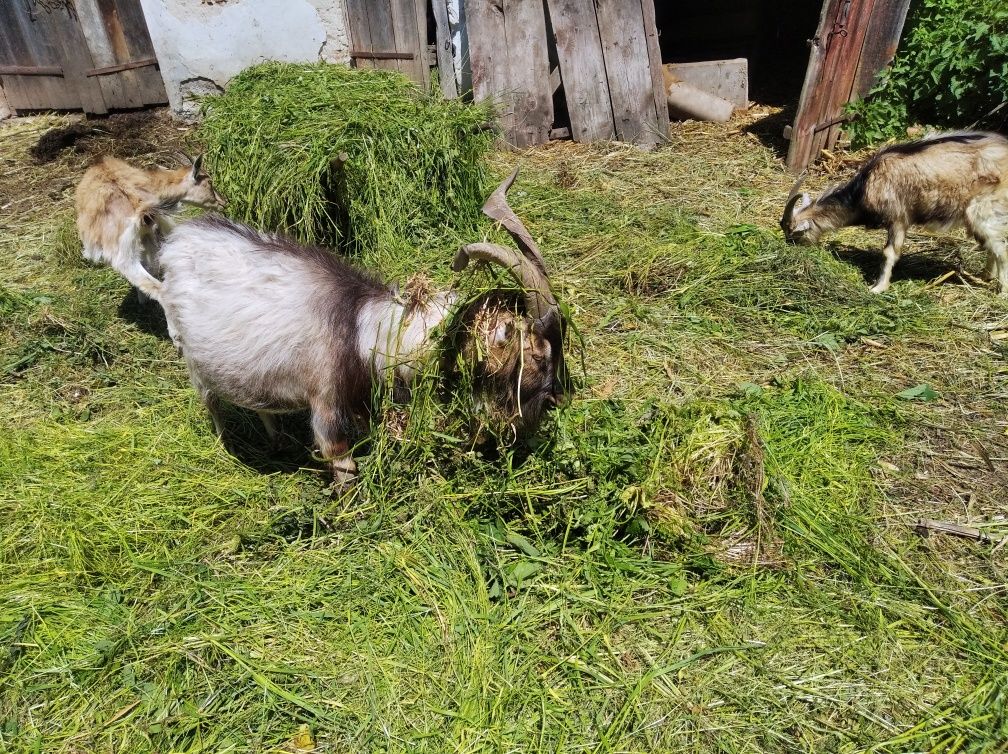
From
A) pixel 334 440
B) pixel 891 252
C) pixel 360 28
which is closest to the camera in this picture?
pixel 334 440

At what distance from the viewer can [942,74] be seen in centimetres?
728

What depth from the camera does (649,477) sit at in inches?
136

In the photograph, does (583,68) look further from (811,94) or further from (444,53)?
(811,94)

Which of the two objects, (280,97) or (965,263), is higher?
(280,97)

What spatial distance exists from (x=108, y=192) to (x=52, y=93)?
5.46 m

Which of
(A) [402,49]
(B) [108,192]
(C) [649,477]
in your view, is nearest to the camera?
(C) [649,477]

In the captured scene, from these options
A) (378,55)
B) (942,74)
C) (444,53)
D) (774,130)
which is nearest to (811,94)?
(774,130)

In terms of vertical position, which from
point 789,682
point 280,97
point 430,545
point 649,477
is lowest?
point 789,682

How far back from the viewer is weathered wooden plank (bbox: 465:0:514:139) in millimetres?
7633

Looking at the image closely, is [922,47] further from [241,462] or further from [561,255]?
[241,462]

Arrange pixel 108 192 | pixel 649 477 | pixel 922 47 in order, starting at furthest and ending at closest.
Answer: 1. pixel 922 47
2. pixel 108 192
3. pixel 649 477

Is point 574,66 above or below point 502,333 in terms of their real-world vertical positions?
above

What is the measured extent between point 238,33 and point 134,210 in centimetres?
370

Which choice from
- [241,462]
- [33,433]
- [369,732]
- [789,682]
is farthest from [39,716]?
[789,682]
